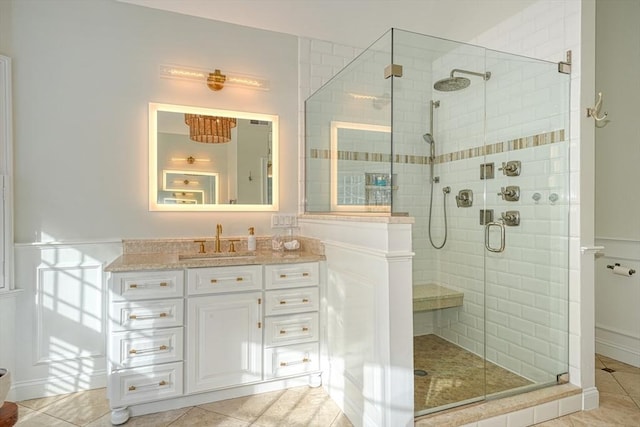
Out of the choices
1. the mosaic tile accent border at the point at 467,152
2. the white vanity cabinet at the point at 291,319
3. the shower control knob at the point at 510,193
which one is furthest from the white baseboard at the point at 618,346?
the white vanity cabinet at the point at 291,319

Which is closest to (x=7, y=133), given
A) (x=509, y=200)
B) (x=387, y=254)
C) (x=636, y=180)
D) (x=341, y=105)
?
(x=341, y=105)

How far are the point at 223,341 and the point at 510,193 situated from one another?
2145mm

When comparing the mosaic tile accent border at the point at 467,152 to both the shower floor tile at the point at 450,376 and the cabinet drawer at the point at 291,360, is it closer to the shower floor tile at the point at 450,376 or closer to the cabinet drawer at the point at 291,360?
the shower floor tile at the point at 450,376

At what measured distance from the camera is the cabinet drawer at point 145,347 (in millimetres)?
1965

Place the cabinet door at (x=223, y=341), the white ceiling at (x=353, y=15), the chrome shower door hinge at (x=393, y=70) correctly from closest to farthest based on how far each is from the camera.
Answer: the chrome shower door hinge at (x=393, y=70), the cabinet door at (x=223, y=341), the white ceiling at (x=353, y=15)

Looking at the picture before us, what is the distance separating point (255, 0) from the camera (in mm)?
2564

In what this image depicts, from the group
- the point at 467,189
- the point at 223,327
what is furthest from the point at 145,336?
the point at 467,189

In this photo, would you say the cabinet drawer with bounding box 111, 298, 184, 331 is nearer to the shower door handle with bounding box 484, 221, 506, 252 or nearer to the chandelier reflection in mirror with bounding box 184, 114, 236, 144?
the chandelier reflection in mirror with bounding box 184, 114, 236, 144

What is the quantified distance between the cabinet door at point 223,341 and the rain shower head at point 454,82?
2.00 meters

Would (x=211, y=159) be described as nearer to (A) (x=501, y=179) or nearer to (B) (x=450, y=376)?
(A) (x=501, y=179)

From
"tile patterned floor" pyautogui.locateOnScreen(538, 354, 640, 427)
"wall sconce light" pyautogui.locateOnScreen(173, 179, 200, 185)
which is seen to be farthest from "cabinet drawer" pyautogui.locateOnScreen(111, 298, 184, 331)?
"tile patterned floor" pyautogui.locateOnScreen(538, 354, 640, 427)

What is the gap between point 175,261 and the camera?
2.16 meters

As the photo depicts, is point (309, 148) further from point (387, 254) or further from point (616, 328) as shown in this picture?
point (616, 328)

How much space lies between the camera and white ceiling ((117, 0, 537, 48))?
2.59m
